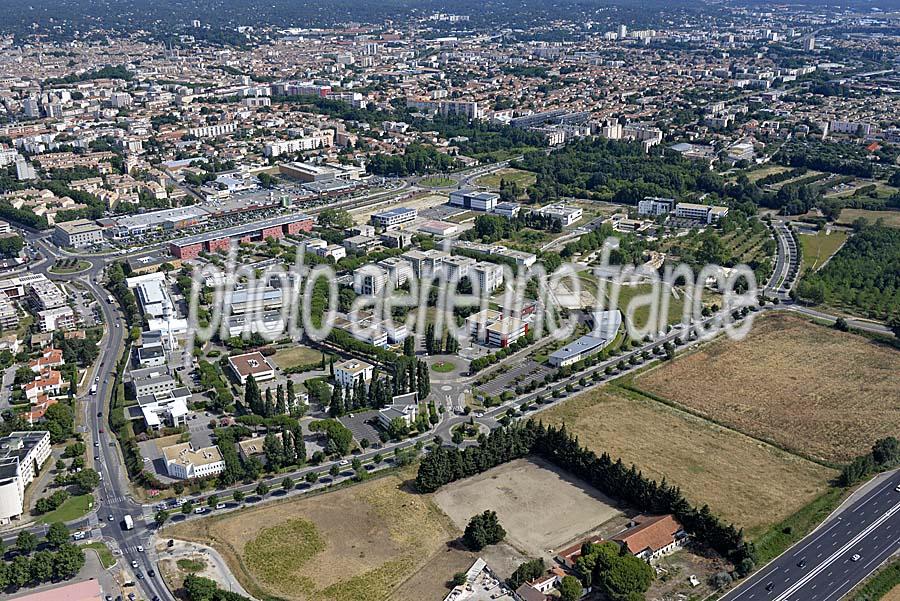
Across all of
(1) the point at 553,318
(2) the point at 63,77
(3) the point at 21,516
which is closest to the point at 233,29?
(2) the point at 63,77

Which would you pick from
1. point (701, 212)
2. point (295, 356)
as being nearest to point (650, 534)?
point (295, 356)

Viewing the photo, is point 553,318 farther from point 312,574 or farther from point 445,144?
point 445,144

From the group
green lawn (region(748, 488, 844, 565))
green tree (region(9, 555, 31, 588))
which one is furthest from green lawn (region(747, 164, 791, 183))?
green tree (region(9, 555, 31, 588))

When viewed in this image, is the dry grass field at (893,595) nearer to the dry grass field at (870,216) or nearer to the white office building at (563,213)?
the white office building at (563,213)

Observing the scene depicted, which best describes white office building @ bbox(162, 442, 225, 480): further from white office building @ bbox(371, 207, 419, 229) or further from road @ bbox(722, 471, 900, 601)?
white office building @ bbox(371, 207, 419, 229)

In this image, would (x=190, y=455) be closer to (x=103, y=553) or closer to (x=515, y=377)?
(x=103, y=553)

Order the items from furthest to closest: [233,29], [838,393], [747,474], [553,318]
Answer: [233,29] < [553,318] < [838,393] < [747,474]
